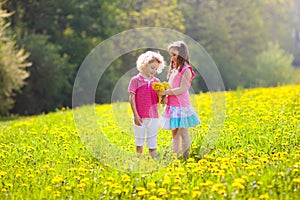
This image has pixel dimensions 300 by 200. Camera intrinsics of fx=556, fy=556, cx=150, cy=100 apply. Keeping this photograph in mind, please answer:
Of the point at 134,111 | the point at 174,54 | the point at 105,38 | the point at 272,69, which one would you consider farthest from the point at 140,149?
the point at 272,69

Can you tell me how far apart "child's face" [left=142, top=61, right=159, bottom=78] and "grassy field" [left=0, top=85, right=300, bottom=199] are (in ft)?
3.65

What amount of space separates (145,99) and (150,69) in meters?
0.40

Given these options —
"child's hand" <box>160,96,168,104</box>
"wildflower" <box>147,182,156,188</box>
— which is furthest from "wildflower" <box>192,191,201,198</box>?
"child's hand" <box>160,96,168,104</box>

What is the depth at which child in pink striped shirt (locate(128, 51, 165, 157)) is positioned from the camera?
23.7 ft

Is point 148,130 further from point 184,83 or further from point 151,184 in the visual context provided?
point 151,184

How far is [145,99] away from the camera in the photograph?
24.0ft

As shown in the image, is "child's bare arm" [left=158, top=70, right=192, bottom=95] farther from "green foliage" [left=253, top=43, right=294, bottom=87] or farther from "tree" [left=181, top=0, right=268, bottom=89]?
"green foliage" [left=253, top=43, right=294, bottom=87]

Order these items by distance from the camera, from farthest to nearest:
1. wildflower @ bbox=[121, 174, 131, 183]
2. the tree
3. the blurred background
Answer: the tree
the blurred background
wildflower @ bbox=[121, 174, 131, 183]

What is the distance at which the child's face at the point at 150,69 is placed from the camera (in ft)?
23.8

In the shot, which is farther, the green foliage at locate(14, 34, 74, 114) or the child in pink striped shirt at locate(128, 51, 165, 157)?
the green foliage at locate(14, 34, 74, 114)

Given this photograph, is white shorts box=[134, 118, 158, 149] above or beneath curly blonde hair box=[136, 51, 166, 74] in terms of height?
beneath

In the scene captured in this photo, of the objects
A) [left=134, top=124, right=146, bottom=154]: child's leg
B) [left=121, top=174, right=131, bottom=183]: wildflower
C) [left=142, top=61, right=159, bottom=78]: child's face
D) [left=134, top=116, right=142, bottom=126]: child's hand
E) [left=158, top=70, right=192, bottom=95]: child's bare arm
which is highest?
[left=142, top=61, right=159, bottom=78]: child's face

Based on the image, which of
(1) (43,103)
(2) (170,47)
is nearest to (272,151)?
(2) (170,47)

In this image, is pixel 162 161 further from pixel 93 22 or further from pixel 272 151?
pixel 93 22
